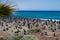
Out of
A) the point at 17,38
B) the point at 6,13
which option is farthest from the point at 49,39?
the point at 6,13

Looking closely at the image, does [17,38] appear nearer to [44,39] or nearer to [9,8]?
[44,39]

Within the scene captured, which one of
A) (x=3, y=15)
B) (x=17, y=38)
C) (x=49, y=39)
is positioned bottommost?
(x=49, y=39)

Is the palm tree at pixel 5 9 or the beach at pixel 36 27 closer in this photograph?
the palm tree at pixel 5 9

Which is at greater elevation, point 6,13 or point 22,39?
point 6,13

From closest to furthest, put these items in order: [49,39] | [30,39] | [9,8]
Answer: [9,8]
[30,39]
[49,39]

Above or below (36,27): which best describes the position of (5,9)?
above

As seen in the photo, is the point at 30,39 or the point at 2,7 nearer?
the point at 2,7

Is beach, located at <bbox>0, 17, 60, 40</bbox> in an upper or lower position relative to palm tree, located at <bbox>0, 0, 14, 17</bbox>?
lower

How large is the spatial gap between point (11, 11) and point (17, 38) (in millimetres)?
9155

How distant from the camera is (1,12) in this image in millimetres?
5035

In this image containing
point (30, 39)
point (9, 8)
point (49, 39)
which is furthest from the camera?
point (49, 39)

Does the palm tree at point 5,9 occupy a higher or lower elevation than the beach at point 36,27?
higher

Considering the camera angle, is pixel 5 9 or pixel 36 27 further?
pixel 36 27

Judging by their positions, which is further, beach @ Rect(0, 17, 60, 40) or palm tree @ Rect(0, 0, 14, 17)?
beach @ Rect(0, 17, 60, 40)
